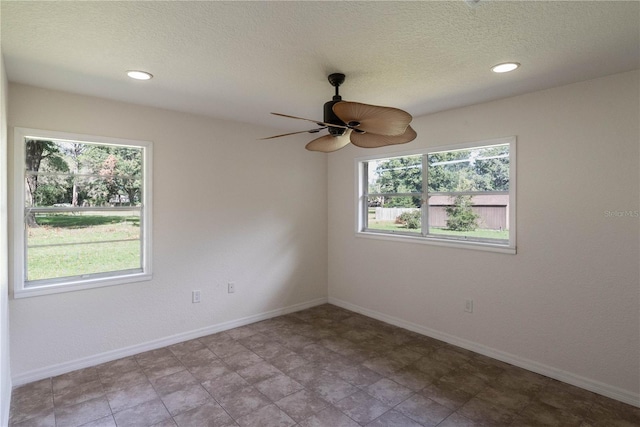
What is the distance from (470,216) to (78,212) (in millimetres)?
3726

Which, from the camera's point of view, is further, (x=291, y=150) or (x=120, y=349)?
(x=291, y=150)

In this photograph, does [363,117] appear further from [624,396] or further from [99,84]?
[624,396]

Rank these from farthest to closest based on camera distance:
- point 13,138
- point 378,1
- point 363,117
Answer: point 13,138, point 363,117, point 378,1

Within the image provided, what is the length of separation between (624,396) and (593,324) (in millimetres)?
515

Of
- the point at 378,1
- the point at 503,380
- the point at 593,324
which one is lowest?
the point at 503,380

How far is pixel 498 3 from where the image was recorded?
165 centimetres

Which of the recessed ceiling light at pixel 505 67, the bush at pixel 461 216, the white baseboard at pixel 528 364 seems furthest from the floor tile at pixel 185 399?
the recessed ceiling light at pixel 505 67

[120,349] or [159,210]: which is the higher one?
[159,210]

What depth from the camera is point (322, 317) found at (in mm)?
4359

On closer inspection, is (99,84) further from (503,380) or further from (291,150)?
(503,380)

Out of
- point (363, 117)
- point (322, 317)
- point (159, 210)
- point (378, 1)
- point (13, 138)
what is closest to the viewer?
point (378, 1)

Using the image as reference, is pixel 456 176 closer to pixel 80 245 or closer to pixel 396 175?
pixel 396 175

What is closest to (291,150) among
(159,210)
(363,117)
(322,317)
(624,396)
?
(159,210)

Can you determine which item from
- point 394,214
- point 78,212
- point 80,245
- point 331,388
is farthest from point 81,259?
point 394,214
